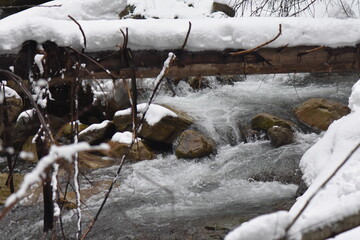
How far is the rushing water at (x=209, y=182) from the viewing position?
4.70 metres

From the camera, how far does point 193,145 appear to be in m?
6.96

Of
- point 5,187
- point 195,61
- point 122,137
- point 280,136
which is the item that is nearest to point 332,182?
point 195,61

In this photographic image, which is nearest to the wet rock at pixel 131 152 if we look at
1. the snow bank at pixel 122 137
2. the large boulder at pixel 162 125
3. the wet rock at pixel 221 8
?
the snow bank at pixel 122 137

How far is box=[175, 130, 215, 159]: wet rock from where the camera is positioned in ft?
22.5

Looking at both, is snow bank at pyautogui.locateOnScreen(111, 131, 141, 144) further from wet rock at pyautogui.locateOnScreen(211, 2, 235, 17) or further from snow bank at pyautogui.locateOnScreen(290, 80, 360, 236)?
wet rock at pyautogui.locateOnScreen(211, 2, 235, 17)

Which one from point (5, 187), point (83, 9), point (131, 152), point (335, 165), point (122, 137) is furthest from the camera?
point (122, 137)

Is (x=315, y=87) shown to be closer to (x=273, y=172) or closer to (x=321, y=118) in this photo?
(x=321, y=118)

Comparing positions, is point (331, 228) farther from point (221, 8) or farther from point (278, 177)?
point (221, 8)

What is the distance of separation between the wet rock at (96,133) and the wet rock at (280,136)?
2.80 metres

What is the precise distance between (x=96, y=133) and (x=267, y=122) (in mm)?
2942

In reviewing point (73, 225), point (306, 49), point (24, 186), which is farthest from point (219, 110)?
point (24, 186)

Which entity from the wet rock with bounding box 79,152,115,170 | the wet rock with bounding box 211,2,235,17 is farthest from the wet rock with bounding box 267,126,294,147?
the wet rock with bounding box 211,2,235,17

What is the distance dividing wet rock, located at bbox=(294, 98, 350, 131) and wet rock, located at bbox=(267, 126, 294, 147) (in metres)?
0.67

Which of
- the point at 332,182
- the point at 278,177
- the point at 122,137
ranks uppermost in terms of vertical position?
the point at 332,182
